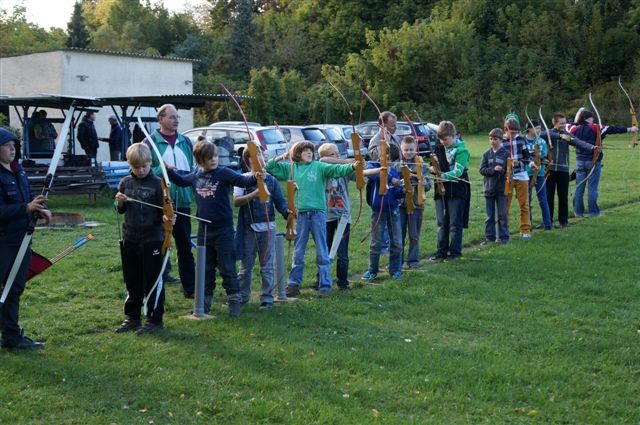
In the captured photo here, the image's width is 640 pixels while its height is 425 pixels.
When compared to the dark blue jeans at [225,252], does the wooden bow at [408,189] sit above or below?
above

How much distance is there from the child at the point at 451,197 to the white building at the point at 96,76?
21.9 metres

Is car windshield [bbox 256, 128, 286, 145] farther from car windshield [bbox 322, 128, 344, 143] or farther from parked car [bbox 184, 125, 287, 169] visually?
car windshield [bbox 322, 128, 344, 143]

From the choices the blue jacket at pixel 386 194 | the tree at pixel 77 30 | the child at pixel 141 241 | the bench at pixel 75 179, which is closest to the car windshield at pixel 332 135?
the bench at pixel 75 179

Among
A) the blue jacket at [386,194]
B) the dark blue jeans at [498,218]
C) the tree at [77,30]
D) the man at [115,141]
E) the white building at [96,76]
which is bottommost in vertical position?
the dark blue jeans at [498,218]

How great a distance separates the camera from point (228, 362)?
6.53 m

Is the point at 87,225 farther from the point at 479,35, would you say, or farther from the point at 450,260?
the point at 479,35

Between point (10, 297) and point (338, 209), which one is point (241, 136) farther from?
point (10, 297)

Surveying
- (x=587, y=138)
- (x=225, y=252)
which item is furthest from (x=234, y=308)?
(x=587, y=138)

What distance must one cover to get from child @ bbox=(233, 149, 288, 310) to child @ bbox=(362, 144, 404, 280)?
5.68ft

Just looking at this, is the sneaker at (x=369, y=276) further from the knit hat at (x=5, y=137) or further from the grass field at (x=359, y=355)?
the knit hat at (x=5, y=137)

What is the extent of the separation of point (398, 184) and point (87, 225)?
7251mm

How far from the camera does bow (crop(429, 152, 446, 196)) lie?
11.0 m

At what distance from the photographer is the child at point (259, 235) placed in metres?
8.48

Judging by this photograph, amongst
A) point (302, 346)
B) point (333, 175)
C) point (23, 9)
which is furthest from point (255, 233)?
point (23, 9)
